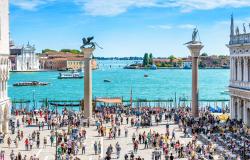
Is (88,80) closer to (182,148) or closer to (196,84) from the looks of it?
(196,84)

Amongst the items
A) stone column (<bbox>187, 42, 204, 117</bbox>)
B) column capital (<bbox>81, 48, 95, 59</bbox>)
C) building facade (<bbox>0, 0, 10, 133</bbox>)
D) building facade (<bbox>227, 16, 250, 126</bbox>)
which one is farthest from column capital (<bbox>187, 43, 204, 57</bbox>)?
building facade (<bbox>0, 0, 10, 133</bbox>)

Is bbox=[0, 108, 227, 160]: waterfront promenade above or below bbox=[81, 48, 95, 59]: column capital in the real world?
below

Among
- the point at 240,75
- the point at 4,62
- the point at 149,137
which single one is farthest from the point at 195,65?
the point at 4,62

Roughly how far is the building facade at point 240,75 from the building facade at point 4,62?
15765mm

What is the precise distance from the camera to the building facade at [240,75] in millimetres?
36875

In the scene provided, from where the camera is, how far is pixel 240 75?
38.6 meters

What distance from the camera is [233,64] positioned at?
133 ft

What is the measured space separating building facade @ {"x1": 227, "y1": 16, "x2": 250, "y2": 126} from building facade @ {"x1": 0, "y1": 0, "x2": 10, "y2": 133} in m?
15.8

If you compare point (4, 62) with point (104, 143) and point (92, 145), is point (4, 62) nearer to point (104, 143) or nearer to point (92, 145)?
point (92, 145)

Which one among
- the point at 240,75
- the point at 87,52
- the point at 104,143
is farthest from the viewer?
the point at 87,52

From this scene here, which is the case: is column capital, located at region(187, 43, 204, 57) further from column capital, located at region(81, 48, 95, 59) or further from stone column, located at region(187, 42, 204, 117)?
column capital, located at region(81, 48, 95, 59)

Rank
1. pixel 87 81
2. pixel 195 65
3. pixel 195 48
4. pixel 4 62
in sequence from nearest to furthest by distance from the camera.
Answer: pixel 4 62, pixel 87 81, pixel 195 48, pixel 195 65

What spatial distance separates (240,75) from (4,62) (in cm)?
1614

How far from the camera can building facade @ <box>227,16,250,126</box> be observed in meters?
36.9
